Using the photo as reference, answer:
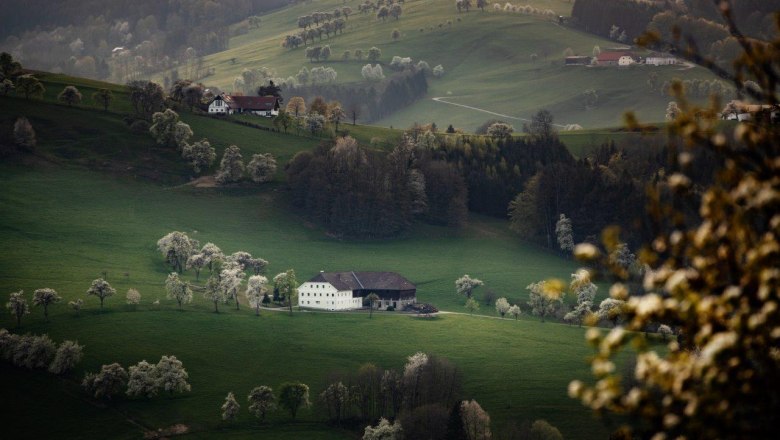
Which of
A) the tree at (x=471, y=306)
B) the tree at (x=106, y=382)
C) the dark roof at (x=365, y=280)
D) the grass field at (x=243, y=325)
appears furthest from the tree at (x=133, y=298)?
the tree at (x=471, y=306)

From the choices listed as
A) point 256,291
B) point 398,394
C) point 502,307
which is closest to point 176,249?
point 256,291

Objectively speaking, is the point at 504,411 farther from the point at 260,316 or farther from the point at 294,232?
the point at 294,232

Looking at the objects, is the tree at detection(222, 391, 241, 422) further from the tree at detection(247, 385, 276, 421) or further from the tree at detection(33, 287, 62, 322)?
the tree at detection(33, 287, 62, 322)

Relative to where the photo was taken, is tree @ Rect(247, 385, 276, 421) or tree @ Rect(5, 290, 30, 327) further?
tree @ Rect(5, 290, 30, 327)

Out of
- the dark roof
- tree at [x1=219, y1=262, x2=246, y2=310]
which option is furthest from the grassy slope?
the dark roof

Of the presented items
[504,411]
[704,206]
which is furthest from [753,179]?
[504,411]
